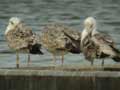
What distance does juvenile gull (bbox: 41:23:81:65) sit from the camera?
12.7 m

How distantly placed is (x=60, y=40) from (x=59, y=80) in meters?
2.10

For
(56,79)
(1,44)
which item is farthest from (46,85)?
(1,44)

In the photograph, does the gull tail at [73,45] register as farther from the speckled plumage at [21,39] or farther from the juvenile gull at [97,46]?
the speckled plumage at [21,39]

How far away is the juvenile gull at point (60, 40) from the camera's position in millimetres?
12680

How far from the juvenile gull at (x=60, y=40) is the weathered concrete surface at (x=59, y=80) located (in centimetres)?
198

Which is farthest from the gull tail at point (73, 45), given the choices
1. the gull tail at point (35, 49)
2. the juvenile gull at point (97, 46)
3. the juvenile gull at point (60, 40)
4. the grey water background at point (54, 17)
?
the grey water background at point (54, 17)

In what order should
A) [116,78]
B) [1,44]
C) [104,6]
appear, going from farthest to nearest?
[104,6] < [1,44] < [116,78]

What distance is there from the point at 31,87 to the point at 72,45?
2.14m

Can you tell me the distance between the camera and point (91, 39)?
12484 millimetres

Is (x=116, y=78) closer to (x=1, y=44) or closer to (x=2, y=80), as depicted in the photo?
(x=2, y=80)

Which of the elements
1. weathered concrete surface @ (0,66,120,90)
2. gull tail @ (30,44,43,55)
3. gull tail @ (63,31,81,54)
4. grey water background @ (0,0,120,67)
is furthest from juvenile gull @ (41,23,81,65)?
grey water background @ (0,0,120,67)

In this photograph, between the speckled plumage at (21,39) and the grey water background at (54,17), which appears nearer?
the speckled plumage at (21,39)

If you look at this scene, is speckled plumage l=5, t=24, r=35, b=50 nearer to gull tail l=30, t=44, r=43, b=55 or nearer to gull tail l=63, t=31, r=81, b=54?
gull tail l=30, t=44, r=43, b=55

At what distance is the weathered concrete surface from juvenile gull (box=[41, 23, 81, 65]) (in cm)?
198
